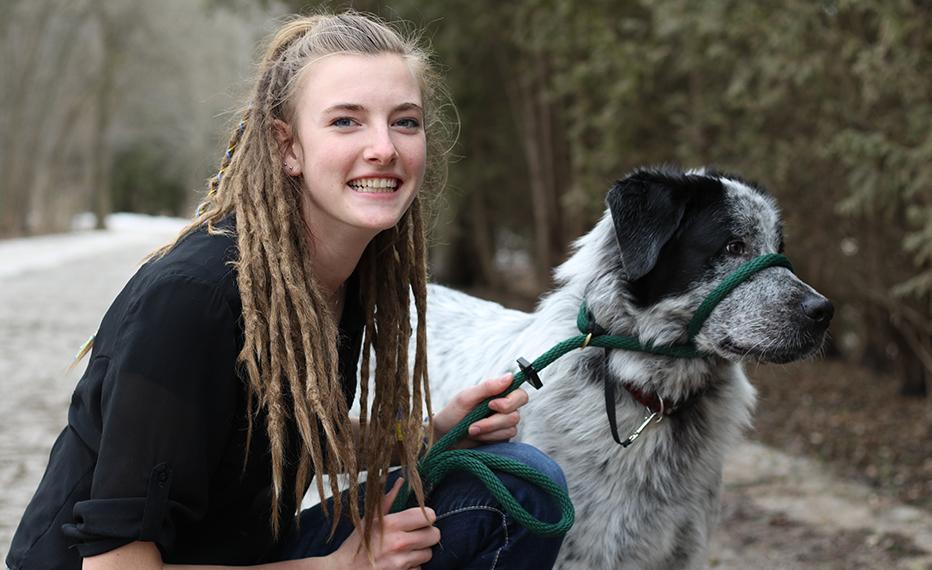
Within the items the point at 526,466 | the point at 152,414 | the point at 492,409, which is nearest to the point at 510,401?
the point at 492,409

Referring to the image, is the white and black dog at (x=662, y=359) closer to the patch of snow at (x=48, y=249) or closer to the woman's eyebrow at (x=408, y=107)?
the woman's eyebrow at (x=408, y=107)

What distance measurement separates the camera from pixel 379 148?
7.29ft

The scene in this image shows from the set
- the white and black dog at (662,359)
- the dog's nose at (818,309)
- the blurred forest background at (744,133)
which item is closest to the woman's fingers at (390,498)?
the white and black dog at (662,359)

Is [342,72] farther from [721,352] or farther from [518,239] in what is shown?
[518,239]

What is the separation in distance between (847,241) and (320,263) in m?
6.30

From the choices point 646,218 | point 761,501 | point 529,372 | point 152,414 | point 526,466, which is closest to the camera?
point 152,414

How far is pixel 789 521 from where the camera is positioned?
4.99 m

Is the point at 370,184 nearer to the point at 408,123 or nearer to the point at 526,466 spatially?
the point at 408,123

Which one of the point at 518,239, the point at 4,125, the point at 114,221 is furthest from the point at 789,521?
the point at 114,221

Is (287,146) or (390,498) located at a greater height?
(287,146)

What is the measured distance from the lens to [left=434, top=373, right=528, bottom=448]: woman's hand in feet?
8.60

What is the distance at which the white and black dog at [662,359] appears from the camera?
2738mm

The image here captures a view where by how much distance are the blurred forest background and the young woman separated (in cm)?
40

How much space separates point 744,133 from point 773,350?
5.48m
